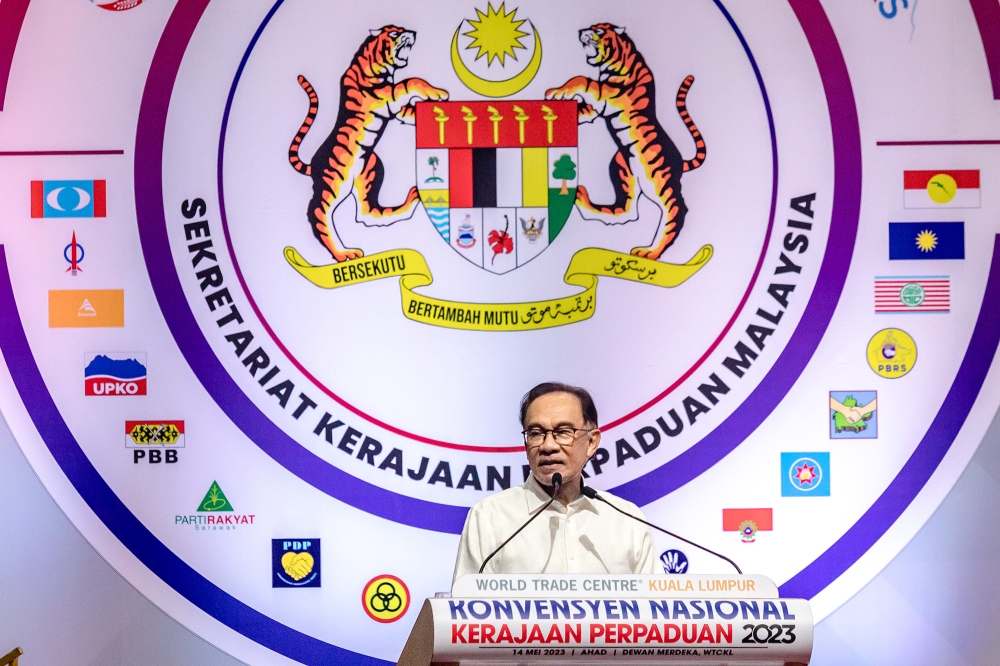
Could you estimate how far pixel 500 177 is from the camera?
321 cm

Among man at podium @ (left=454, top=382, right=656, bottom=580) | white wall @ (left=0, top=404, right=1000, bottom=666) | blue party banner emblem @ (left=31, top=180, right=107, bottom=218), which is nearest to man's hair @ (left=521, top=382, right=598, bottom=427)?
man at podium @ (left=454, top=382, right=656, bottom=580)

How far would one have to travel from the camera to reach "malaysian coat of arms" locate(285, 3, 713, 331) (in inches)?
126

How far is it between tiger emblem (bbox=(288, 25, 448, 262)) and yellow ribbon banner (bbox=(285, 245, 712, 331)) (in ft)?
0.24

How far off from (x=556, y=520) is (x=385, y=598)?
96cm

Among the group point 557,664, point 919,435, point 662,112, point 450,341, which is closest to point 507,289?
point 450,341

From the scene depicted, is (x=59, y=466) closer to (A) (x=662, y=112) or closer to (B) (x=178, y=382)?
(B) (x=178, y=382)

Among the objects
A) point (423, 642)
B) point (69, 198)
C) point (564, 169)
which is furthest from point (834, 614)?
point (69, 198)

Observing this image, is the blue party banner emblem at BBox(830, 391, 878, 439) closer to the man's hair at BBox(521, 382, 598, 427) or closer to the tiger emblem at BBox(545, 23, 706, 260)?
the tiger emblem at BBox(545, 23, 706, 260)

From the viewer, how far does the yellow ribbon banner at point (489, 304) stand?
321 cm

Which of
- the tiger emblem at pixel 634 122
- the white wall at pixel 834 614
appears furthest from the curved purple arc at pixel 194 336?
the tiger emblem at pixel 634 122

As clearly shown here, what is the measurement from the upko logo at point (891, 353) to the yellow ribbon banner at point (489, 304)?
0.60 metres

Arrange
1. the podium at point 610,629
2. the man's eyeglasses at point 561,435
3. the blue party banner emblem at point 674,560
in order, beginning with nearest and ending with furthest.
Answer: the podium at point 610,629
the man's eyeglasses at point 561,435
the blue party banner emblem at point 674,560

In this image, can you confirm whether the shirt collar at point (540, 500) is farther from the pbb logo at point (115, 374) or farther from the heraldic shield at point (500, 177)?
the pbb logo at point (115, 374)

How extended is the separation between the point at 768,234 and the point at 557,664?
181 cm
